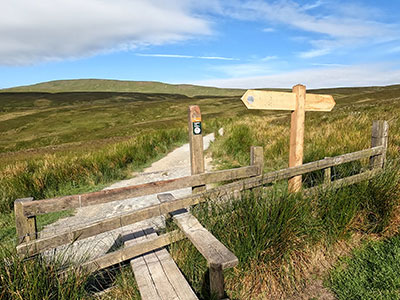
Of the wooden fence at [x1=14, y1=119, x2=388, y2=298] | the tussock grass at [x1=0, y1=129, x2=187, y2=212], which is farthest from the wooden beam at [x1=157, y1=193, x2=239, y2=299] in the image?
the tussock grass at [x1=0, y1=129, x2=187, y2=212]

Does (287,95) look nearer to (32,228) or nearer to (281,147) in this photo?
(32,228)

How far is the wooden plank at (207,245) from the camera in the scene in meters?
2.00

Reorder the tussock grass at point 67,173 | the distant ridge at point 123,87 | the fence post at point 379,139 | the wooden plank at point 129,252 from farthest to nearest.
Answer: the distant ridge at point 123,87
the tussock grass at point 67,173
the fence post at point 379,139
the wooden plank at point 129,252

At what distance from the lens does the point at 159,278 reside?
2627 millimetres

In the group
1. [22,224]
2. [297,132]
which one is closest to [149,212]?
[22,224]

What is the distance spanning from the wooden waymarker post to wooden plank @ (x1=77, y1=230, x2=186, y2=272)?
1944 millimetres

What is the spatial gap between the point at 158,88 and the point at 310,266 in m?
176

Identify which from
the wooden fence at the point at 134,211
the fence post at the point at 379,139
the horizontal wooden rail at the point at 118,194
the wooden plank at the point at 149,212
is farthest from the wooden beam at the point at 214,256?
the fence post at the point at 379,139

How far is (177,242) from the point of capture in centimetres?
328

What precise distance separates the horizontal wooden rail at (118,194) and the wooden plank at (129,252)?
536 millimetres

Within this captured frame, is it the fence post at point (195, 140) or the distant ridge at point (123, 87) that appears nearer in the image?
the fence post at point (195, 140)

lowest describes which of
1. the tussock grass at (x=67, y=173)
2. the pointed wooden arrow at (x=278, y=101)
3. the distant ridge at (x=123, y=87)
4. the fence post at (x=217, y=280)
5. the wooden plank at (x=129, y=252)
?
the tussock grass at (x=67, y=173)

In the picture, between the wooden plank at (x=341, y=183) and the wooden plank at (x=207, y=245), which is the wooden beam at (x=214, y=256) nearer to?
the wooden plank at (x=207, y=245)

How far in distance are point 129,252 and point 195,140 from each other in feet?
5.12
